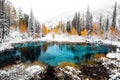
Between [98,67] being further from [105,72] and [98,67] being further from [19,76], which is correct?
[19,76]

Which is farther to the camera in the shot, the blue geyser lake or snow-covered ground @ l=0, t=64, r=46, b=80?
the blue geyser lake

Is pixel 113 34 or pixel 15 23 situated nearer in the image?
pixel 113 34

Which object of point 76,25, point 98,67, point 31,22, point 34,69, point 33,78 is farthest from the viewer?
point 76,25

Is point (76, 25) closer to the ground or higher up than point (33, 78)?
higher up

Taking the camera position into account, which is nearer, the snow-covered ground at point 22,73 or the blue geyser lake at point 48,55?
the snow-covered ground at point 22,73

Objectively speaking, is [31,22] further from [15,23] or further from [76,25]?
[76,25]

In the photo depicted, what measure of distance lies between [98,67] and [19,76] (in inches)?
430

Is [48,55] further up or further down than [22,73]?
further down

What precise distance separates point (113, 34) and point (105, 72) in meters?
54.2

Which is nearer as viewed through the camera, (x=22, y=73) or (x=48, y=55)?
(x=22, y=73)

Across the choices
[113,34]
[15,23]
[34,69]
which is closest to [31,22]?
[15,23]

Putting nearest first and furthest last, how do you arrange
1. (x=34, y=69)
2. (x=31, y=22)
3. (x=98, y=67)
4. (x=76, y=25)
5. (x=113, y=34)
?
1. (x=34, y=69)
2. (x=98, y=67)
3. (x=113, y=34)
4. (x=31, y=22)
5. (x=76, y=25)

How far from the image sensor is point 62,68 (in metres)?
24.1

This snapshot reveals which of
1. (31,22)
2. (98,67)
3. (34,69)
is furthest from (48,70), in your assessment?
(31,22)
